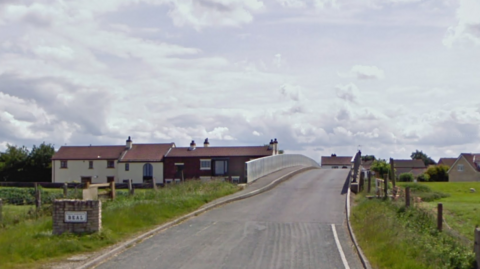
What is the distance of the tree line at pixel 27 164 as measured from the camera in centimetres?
8519

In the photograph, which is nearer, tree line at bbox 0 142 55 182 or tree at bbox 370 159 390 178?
tree at bbox 370 159 390 178

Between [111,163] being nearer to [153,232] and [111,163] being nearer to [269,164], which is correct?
[269,164]

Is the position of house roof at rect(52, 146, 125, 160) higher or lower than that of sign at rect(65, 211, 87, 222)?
higher

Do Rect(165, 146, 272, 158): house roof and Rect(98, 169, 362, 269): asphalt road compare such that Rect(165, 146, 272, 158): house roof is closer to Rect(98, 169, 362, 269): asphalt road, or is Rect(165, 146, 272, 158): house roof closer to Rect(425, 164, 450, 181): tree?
Rect(425, 164, 450, 181): tree

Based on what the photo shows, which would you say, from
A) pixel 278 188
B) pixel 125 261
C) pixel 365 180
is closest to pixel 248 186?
pixel 278 188

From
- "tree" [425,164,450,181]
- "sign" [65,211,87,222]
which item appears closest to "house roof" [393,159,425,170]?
"tree" [425,164,450,181]

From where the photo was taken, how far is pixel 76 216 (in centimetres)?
1603

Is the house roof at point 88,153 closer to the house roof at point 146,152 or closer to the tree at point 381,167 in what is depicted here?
the house roof at point 146,152

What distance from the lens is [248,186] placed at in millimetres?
33281

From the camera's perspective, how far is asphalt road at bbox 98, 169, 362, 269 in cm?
1384

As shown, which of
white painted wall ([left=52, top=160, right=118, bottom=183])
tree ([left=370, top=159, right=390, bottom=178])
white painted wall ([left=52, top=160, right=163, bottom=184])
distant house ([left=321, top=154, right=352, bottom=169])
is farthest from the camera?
distant house ([left=321, top=154, right=352, bottom=169])

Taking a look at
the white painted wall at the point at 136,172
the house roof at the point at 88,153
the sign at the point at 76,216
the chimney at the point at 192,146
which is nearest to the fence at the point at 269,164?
the chimney at the point at 192,146

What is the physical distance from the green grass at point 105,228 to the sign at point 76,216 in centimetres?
45

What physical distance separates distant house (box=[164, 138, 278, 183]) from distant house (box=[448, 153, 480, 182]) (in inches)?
1092
